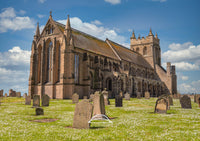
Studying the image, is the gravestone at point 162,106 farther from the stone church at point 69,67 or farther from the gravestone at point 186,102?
the stone church at point 69,67

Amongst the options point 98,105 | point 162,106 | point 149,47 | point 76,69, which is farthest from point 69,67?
point 149,47

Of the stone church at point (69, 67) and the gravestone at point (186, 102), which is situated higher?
the stone church at point (69, 67)

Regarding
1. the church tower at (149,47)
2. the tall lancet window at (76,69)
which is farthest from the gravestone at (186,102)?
the church tower at (149,47)

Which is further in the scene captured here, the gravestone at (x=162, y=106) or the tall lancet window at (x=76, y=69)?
the tall lancet window at (x=76, y=69)

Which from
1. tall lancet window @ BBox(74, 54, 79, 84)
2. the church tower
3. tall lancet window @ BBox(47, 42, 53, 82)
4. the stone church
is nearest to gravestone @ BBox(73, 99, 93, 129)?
the stone church

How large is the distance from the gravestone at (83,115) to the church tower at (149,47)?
63487 millimetres

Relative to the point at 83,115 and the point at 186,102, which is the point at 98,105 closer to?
the point at 83,115

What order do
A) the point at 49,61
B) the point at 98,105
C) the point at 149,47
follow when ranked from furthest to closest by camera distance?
the point at 149,47 → the point at 49,61 → the point at 98,105

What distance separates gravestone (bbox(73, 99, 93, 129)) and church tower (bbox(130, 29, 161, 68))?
63487 mm

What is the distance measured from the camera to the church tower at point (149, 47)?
6875 centimetres

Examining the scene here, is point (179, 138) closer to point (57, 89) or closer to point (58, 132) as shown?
→ point (58, 132)

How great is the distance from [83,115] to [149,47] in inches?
2560

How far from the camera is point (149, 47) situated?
69438 millimetres

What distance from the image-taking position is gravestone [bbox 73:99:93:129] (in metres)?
8.20
